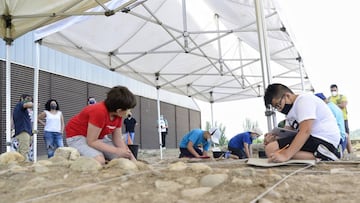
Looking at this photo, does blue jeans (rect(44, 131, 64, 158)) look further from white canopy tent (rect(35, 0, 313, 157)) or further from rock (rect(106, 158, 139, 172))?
rock (rect(106, 158, 139, 172))

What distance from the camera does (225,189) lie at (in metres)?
1.58

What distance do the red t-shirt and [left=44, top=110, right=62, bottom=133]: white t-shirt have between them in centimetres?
250

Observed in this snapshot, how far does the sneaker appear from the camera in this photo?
9.09 ft

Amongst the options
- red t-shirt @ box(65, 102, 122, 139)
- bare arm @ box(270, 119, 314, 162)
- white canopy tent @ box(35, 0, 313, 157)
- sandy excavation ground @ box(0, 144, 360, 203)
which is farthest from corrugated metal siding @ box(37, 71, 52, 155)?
bare arm @ box(270, 119, 314, 162)

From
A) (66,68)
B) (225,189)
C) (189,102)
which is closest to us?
(225,189)

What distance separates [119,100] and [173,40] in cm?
400

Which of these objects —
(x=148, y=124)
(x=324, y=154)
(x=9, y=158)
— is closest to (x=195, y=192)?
(x=324, y=154)

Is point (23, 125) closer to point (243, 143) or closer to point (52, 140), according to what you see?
point (52, 140)

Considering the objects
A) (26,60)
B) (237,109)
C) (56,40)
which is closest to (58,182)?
(56,40)

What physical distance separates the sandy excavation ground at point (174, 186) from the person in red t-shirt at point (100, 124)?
56cm

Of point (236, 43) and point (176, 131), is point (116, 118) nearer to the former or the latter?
point (236, 43)

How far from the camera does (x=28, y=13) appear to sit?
12.8ft

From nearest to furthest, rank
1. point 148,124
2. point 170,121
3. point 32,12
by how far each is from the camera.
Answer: point 32,12, point 148,124, point 170,121

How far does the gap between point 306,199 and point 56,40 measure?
530 cm
